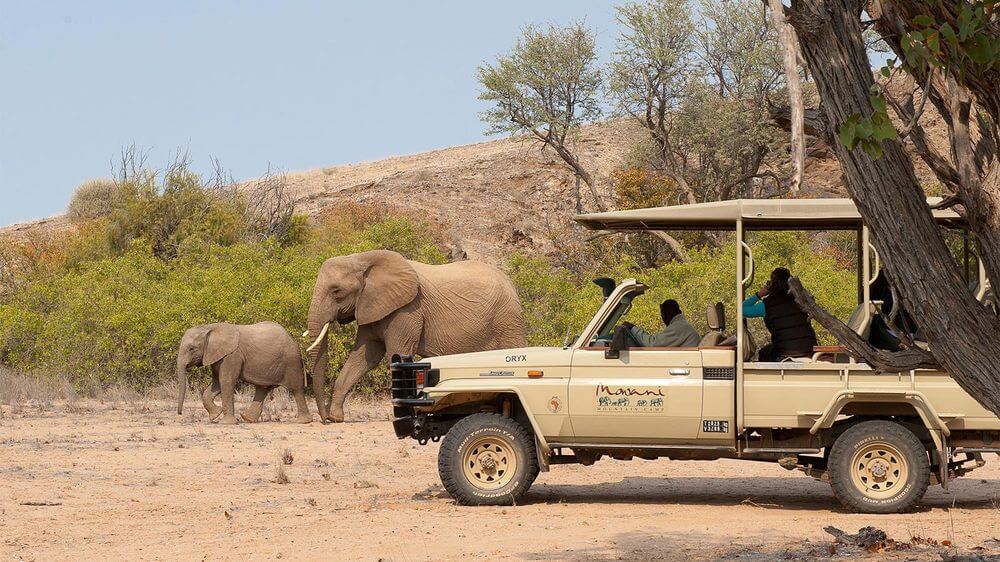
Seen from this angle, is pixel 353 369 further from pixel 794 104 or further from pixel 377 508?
pixel 794 104

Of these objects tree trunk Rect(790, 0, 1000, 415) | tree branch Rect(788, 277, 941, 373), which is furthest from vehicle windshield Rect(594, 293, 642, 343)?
tree trunk Rect(790, 0, 1000, 415)

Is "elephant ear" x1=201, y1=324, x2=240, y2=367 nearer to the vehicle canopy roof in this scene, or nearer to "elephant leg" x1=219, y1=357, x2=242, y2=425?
"elephant leg" x1=219, y1=357, x2=242, y2=425

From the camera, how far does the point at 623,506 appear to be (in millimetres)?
11625

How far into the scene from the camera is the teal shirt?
36.4ft

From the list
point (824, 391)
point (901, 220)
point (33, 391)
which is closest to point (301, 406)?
point (33, 391)

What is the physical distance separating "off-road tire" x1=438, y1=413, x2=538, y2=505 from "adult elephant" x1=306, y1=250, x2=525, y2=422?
8.05 metres

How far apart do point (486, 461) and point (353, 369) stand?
854 cm

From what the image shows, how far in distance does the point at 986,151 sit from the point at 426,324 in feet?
45.8

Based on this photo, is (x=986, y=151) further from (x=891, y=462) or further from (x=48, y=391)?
(x=48, y=391)

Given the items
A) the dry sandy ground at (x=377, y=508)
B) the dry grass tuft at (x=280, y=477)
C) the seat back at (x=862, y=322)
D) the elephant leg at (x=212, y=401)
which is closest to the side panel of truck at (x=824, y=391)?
the seat back at (x=862, y=322)

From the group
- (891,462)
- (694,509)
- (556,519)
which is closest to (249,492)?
(556,519)

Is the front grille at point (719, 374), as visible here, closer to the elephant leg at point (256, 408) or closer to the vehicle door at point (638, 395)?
the vehicle door at point (638, 395)

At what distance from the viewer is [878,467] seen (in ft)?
36.2

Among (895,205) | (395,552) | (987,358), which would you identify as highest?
(895,205)
